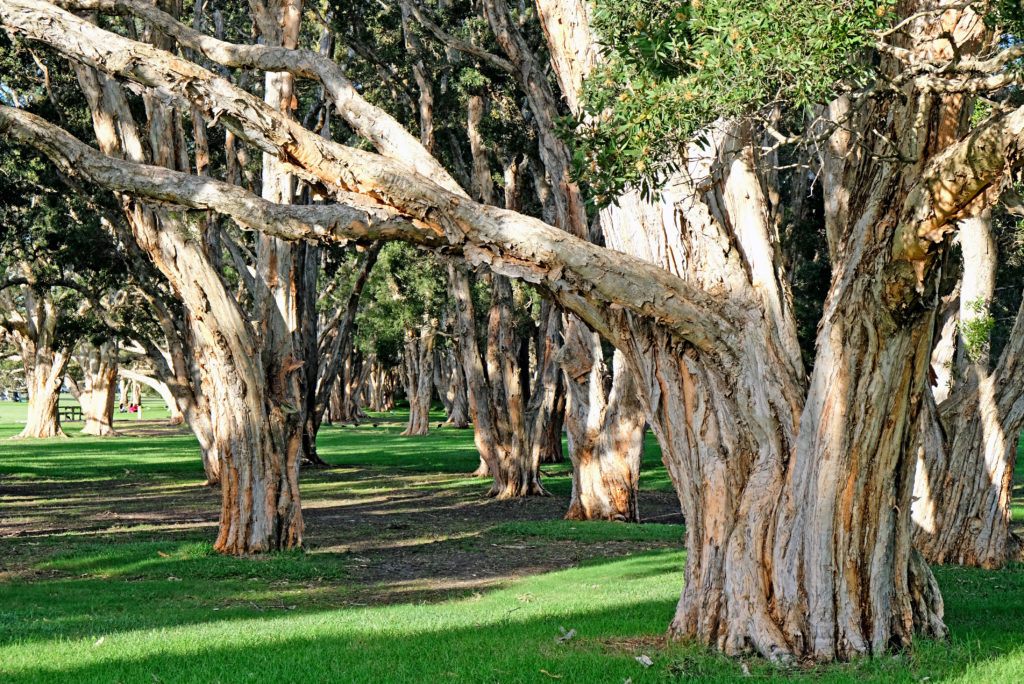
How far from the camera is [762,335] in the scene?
23.4ft

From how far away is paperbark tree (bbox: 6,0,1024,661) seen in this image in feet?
22.2

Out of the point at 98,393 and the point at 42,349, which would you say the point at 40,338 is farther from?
the point at 98,393

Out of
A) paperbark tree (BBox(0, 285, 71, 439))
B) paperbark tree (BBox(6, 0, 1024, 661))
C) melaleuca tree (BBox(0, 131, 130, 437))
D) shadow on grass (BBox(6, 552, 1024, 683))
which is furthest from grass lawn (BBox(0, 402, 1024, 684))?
paperbark tree (BBox(0, 285, 71, 439))

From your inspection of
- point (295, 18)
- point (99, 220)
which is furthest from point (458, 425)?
point (295, 18)

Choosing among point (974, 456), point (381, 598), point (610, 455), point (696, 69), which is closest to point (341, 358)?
point (610, 455)

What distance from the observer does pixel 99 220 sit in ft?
79.5

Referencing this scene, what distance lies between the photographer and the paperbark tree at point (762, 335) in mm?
6770

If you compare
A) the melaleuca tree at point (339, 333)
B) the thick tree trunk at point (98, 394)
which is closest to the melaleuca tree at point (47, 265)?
the thick tree trunk at point (98, 394)

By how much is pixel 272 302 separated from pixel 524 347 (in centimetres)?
1312

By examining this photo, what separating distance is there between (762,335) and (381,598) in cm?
559

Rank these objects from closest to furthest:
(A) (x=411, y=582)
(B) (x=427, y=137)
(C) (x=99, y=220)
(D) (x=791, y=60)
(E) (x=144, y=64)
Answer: (D) (x=791, y=60), (E) (x=144, y=64), (A) (x=411, y=582), (B) (x=427, y=137), (C) (x=99, y=220)

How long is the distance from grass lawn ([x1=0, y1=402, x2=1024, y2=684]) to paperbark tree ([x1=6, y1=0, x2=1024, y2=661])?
1.47 feet

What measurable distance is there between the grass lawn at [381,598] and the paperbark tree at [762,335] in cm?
45

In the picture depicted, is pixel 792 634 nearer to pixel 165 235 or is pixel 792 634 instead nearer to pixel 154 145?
pixel 165 235
